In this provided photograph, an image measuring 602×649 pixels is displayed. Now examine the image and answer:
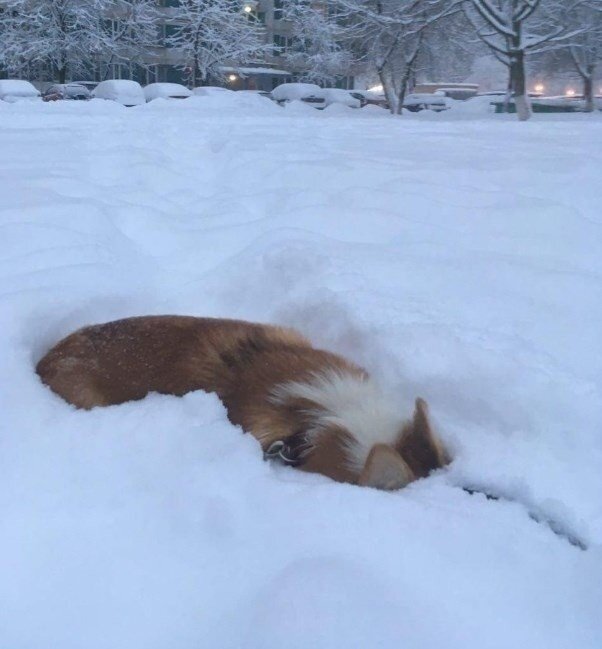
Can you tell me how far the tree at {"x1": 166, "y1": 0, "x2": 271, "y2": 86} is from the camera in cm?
3625

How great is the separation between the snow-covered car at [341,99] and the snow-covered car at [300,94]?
0.92 feet

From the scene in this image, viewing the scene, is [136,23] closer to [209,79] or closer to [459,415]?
[209,79]

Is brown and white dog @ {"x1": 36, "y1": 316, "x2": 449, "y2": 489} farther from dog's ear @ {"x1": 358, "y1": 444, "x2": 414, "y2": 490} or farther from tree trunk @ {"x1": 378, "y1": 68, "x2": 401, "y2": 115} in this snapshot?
tree trunk @ {"x1": 378, "y1": 68, "x2": 401, "y2": 115}

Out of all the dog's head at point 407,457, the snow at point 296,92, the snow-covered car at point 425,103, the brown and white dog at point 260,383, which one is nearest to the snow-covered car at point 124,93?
the snow at point 296,92

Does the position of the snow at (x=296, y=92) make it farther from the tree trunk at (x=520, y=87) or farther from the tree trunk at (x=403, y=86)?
the tree trunk at (x=520, y=87)

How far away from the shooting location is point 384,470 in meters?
1.90

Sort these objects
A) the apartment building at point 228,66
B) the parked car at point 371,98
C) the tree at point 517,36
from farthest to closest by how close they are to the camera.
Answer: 1. the apartment building at point 228,66
2. the parked car at point 371,98
3. the tree at point 517,36

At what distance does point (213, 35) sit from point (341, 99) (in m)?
9.12

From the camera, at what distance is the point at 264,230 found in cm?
465

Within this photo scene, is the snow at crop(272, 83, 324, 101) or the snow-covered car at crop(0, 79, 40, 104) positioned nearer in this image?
the snow-covered car at crop(0, 79, 40, 104)

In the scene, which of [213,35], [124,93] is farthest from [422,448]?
[213,35]

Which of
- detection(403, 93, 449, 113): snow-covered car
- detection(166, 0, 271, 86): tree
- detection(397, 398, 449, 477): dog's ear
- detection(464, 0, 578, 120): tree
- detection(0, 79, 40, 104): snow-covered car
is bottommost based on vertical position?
detection(397, 398, 449, 477): dog's ear

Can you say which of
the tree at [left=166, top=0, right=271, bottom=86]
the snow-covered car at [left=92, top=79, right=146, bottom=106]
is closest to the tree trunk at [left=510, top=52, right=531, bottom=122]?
the snow-covered car at [left=92, top=79, right=146, bottom=106]

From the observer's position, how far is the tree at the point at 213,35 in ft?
119
